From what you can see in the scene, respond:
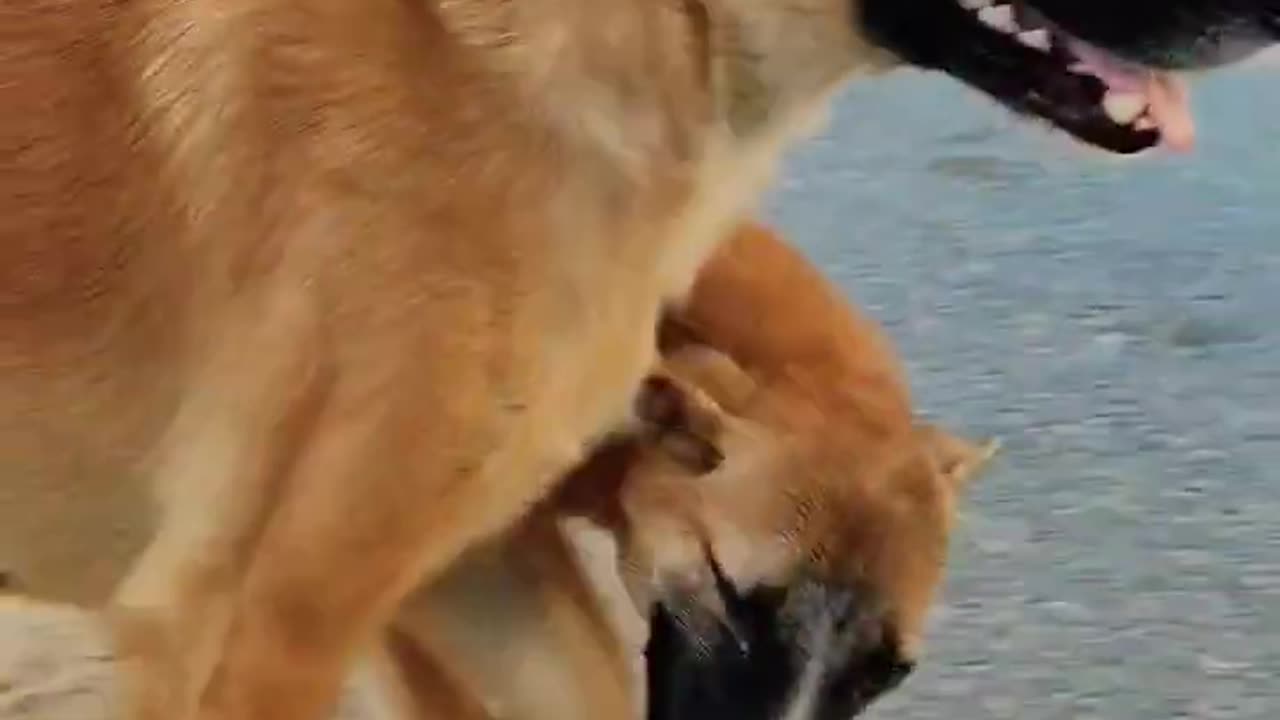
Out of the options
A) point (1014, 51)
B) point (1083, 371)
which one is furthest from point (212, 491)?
point (1083, 371)

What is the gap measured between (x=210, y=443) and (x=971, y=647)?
0.58 m

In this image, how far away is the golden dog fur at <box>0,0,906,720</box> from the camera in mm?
958

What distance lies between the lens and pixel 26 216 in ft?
3.29

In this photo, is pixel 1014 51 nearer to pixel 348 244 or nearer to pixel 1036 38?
pixel 1036 38

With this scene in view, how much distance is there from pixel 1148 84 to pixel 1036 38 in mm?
59

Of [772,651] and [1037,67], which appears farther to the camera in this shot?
[772,651]

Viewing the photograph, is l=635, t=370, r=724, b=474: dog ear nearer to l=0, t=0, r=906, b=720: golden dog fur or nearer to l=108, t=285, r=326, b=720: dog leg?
l=0, t=0, r=906, b=720: golden dog fur

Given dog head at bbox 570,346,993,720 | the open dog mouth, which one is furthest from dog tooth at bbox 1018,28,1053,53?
dog head at bbox 570,346,993,720

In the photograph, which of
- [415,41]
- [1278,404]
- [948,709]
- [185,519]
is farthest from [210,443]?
[1278,404]

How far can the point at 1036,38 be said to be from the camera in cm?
101

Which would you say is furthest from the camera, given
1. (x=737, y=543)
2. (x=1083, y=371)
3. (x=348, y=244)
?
(x=1083, y=371)

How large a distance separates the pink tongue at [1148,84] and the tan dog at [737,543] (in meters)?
0.25

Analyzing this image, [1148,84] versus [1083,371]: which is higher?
[1148,84]

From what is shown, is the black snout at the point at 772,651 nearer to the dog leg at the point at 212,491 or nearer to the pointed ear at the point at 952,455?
the pointed ear at the point at 952,455
